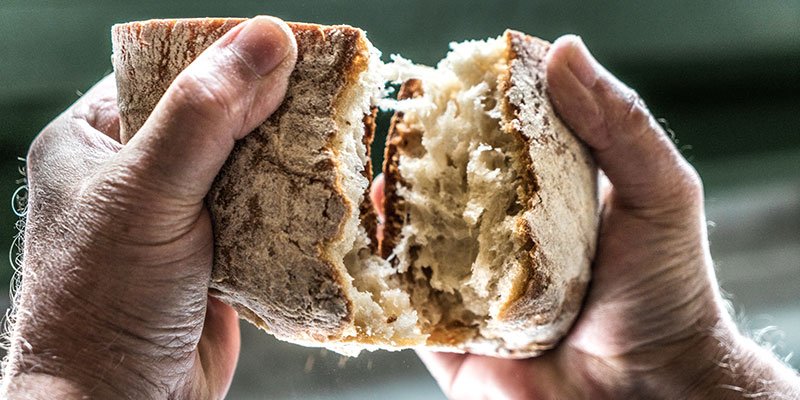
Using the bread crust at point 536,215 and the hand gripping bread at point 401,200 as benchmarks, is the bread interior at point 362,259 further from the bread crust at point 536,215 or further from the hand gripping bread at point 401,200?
the bread crust at point 536,215

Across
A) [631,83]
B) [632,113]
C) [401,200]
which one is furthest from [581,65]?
[631,83]

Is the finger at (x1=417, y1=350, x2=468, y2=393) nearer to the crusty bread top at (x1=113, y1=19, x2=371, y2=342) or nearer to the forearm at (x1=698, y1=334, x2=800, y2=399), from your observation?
the forearm at (x1=698, y1=334, x2=800, y2=399)

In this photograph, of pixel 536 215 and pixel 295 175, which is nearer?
pixel 295 175

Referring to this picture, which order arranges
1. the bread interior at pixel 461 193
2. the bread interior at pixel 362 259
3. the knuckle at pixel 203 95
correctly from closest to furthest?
the knuckle at pixel 203 95 → the bread interior at pixel 362 259 → the bread interior at pixel 461 193

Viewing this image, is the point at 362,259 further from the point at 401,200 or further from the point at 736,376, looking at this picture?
the point at 736,376

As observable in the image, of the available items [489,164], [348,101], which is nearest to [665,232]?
[489,164]

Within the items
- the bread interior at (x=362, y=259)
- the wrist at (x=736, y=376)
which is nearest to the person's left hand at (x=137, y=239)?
the bread interior at (x=362, y=259)

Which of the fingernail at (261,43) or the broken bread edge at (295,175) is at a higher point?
the fingernail at (261,43)
